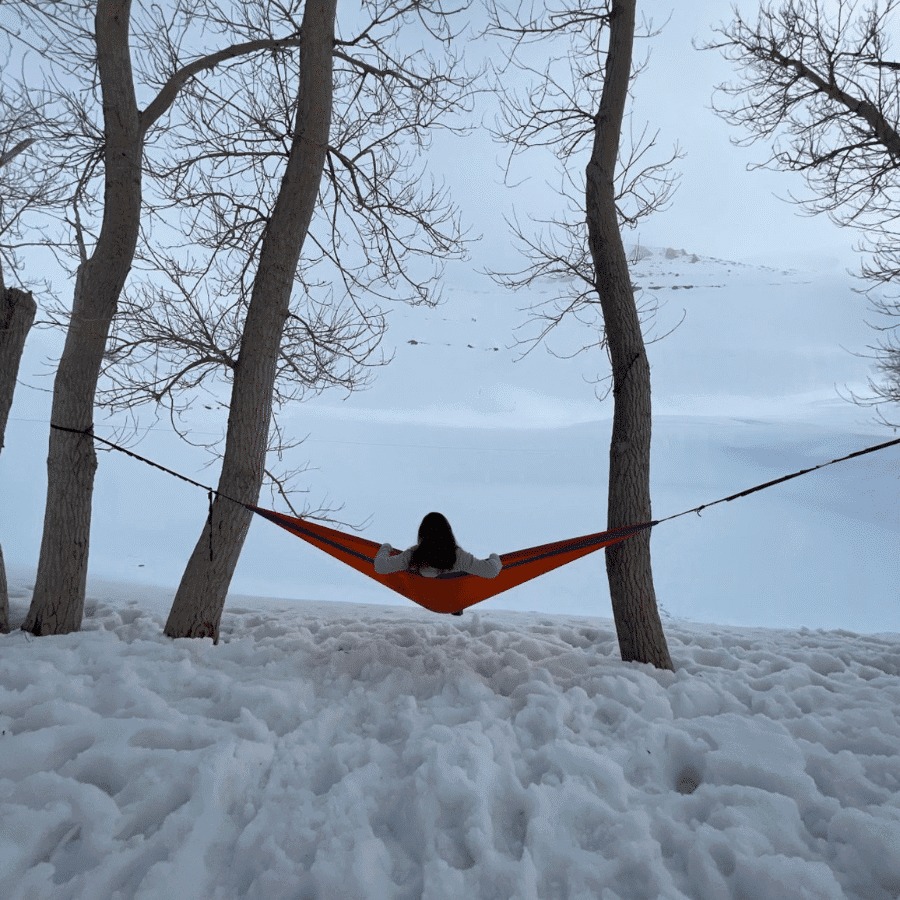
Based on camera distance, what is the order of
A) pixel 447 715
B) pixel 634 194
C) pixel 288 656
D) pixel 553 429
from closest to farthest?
pixel 447 715
pixel 288 656
pixel 634 194
pixel 553 429

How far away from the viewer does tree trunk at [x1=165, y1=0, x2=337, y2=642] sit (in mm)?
2084

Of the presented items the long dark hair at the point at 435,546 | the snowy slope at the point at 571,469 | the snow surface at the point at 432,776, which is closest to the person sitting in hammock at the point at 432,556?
the long dark hair at the point at 435,546

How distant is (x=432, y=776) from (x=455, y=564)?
0.82m

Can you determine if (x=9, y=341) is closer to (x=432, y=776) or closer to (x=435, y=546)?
(x=435, y=546)

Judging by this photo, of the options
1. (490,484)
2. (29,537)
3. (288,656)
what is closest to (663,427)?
(490,484)

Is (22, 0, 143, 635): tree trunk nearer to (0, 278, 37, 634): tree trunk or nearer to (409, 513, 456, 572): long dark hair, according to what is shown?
(0, 278, 37, 634): tree trunk

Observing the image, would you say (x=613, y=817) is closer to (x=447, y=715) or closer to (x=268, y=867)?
(x=447, y=715)

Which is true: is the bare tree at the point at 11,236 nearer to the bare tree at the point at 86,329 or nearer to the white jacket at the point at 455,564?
the bare tree at the point at 86,329

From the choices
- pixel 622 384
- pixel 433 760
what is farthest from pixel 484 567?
pixel 622 384

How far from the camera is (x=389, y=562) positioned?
200 centimetres

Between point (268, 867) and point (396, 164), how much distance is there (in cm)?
291

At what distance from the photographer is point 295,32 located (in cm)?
240

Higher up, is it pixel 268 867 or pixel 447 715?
pixel 447 715

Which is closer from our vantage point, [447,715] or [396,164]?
[447,715]
